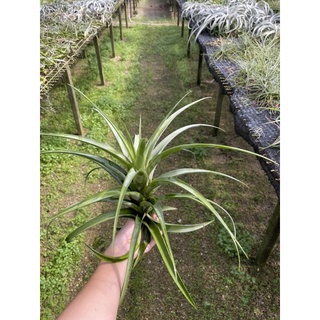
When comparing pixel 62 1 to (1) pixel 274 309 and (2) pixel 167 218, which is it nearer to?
(2) pixel 167 218

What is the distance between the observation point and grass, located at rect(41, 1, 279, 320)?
1618 millimetres

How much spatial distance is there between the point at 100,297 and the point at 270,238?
1.10 meters

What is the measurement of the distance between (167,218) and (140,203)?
1006mm

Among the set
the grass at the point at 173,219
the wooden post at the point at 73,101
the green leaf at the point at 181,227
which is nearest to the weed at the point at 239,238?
the grass at the point at 173,219

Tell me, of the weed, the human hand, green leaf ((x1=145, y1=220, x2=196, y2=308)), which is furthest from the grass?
green leaf ((x1=145, y1=220, x2=196, y2=308))

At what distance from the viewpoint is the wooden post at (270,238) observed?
1481mm

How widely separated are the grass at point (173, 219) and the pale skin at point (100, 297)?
0.77 m

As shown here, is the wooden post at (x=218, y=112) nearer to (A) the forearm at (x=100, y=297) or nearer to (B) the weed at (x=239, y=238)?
(B) the weed at (x=239, y=238)

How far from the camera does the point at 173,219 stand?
2.06 metres

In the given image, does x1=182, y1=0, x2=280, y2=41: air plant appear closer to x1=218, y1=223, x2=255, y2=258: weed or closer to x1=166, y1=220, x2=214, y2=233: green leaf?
x1=218, y1=223, x2=255, y2=258: weed

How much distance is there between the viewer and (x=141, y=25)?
6191mm

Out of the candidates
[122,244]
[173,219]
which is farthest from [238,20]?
[122,244]

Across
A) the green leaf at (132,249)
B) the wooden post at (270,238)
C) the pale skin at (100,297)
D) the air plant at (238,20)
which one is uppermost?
the air plant at (238,20)

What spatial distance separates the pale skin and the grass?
2.52 feet
